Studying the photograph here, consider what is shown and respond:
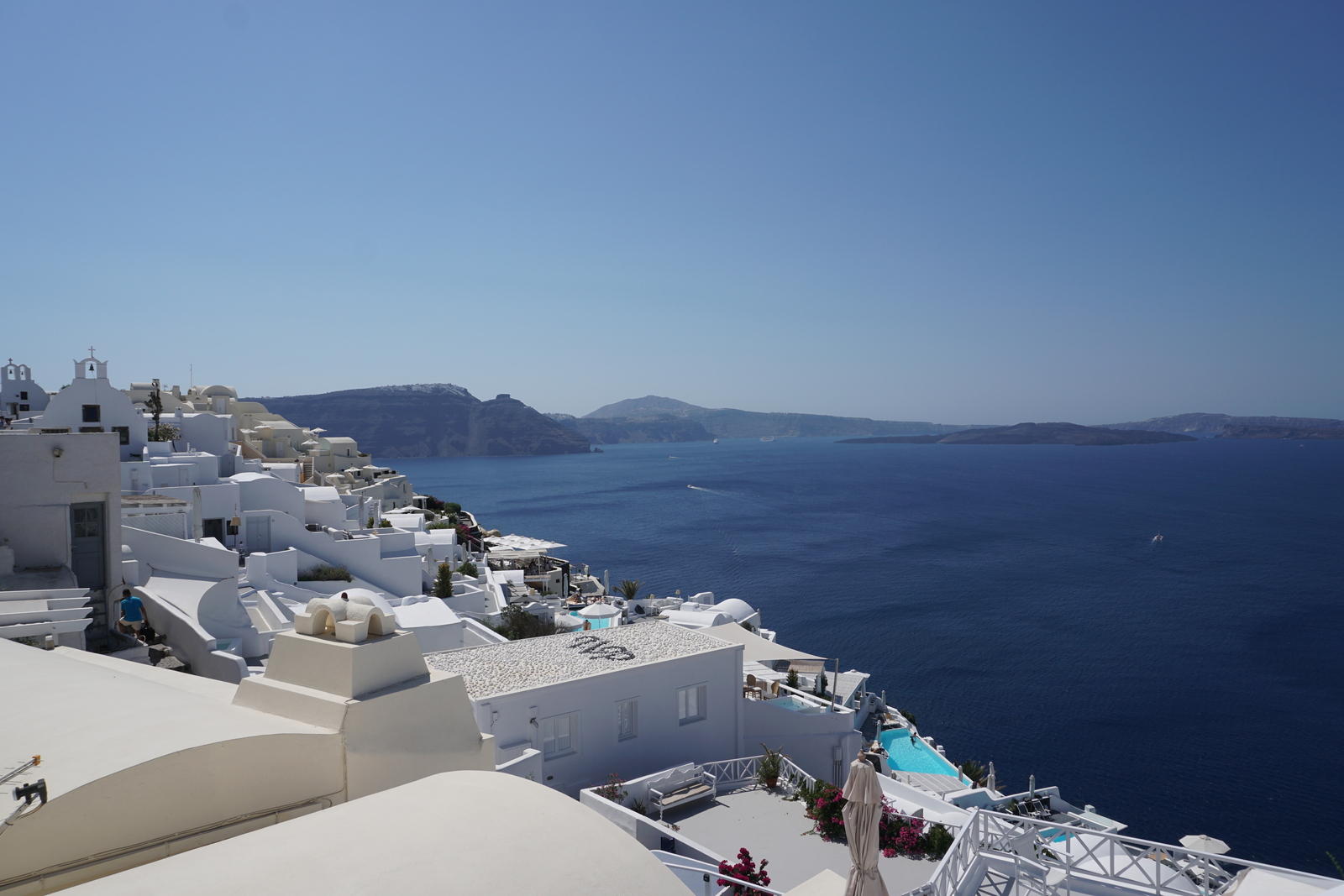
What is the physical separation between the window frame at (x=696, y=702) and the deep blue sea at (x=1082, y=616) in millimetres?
21300

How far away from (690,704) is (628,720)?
1.77 meters

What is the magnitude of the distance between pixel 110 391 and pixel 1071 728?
148ft

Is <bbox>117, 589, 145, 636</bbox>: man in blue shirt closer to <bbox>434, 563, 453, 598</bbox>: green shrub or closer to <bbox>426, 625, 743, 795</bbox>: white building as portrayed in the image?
<bbox>426, 625, 743, 795</bbox>: white building

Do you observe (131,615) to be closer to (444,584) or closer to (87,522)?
(87,522)

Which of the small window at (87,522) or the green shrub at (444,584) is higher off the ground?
the small window at (87,522)

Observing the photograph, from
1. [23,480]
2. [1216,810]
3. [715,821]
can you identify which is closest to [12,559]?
[23,480]

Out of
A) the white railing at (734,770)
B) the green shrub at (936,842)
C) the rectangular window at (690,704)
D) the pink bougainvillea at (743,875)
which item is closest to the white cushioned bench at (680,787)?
the white railing at (734,770)

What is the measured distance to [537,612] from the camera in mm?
33875

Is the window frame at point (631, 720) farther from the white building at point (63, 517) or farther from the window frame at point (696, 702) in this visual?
the white building at point (63, 517)

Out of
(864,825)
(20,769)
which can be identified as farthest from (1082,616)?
(20,769)

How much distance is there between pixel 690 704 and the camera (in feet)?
56.2

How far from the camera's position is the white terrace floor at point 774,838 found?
1191cm

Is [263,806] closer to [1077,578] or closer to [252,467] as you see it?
[252,467]

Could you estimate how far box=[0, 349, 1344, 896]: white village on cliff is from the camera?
12.4 ft
